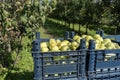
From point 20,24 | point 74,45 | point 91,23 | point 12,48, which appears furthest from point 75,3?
point 74,45

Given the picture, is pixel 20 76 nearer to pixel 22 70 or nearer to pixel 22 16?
pixel 22 70

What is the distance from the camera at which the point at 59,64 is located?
11.4 ft

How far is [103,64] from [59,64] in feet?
2.36

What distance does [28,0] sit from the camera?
21.5 ft

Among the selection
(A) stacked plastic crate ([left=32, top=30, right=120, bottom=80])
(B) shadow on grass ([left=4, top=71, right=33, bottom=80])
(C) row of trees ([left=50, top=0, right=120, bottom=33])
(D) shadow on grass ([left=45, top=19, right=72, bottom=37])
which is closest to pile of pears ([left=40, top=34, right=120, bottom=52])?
(A) stacked plastic crate ([left=32, top=30, right=120, bottom=80])

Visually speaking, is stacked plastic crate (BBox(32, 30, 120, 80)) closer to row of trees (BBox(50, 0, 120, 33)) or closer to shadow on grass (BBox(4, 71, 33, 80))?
shadow on grass (BBox(4, 71, 33, 80))

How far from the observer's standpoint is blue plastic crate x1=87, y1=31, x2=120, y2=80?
12.0ft

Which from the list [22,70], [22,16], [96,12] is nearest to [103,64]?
[22,16]

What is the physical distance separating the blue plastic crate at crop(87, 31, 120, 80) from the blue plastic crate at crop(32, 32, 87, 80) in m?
0.10

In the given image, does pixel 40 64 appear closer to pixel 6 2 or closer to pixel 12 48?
pixel 6 2

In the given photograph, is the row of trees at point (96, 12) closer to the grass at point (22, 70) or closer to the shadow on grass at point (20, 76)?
the grass at point (22, 70)

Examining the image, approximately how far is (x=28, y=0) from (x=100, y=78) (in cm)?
358

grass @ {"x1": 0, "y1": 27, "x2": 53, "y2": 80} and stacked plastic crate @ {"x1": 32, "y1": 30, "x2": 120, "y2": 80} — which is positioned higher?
stacked plastic crate @ {"x1": 32, "y1": 30, "x2": 120, "y2": 80}

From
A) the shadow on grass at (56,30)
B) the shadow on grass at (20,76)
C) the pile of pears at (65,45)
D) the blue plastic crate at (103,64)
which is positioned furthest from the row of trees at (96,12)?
the blue plastic crate at (103,64)
